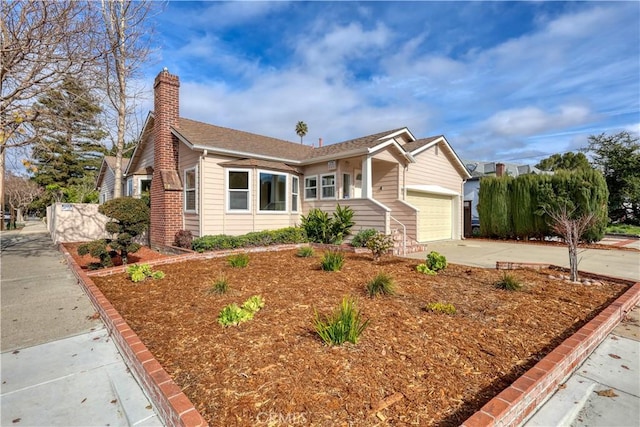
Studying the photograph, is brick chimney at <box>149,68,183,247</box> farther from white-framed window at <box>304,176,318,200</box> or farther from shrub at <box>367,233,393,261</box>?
shrub at <box>367,233,393,261</box>

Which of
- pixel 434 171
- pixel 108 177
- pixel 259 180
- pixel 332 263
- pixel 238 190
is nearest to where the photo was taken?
pixel 332 263

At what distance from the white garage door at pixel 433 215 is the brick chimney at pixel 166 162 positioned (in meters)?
9.68

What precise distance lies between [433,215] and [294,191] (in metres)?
6.98

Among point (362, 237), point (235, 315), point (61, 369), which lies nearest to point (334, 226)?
point (362, 237)

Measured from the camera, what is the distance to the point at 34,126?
7.35m

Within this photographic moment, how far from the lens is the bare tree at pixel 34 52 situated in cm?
610

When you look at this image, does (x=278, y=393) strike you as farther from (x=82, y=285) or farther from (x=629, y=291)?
(x=629, y=291)

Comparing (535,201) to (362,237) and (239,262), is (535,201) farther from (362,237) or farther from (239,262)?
(239,262)

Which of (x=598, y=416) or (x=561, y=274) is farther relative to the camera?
(x=561, y=274)

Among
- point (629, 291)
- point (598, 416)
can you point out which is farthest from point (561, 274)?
point (598, 416)

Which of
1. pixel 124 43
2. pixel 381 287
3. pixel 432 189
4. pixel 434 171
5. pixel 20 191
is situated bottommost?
pixel 381 287

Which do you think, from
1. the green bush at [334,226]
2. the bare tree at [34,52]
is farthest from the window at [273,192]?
the bare tree at [34,52]

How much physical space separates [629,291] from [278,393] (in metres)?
6.42

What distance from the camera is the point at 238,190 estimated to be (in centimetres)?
1141
